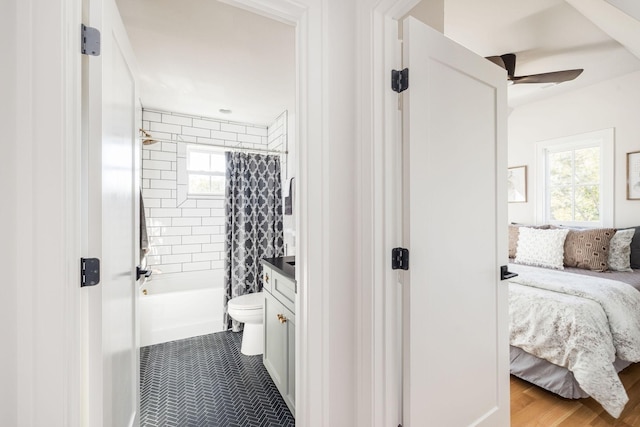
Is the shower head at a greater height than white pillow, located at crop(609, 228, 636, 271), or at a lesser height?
greater

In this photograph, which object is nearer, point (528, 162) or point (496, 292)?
point (496, 292)

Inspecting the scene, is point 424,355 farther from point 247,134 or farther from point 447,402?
point 247,134

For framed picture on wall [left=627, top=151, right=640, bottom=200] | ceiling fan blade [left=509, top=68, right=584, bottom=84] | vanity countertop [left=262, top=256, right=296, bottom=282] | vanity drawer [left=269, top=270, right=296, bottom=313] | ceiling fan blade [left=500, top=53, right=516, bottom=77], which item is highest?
ceiling fan blade [left=500, top=53, right=516, bottom=77]

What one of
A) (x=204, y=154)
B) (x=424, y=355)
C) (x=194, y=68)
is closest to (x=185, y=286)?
(x=204, y=154)

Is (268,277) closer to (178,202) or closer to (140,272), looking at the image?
(140,272)

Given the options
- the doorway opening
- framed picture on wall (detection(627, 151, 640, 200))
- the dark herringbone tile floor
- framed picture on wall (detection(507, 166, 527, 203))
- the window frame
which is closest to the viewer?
the dark herringbone tile floor

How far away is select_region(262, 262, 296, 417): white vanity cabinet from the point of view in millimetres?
1724

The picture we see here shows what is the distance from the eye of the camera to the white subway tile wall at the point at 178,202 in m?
3.35

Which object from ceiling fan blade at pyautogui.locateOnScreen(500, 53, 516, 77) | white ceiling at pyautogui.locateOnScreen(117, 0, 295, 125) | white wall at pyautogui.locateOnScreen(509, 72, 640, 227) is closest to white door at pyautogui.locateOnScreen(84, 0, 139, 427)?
white ceiling at pyautogui.locateOnScreen(117, 0, 295, 125)

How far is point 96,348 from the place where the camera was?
850mm

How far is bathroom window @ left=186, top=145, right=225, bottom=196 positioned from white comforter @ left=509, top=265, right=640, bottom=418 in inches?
133

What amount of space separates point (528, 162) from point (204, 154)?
423 cm

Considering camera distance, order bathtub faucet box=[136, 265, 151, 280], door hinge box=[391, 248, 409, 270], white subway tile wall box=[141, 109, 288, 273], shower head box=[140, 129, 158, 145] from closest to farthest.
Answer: door hinge box=[391, 248, 409, 270]
bathtub faucet box=[136, 265, 151, 280]
shower head box=[140, 129, 158, 145]
white subway tile wall box=[141, 109, 288, 273]

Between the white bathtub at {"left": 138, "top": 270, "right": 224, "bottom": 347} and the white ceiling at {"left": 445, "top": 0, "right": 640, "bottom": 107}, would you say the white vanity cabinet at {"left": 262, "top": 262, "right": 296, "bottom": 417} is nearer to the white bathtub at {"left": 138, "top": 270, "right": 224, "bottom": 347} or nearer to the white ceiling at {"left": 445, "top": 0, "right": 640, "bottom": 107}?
the white bathtub at {"left": 138, "top": 270, "right": 224, "bottom": 347}
